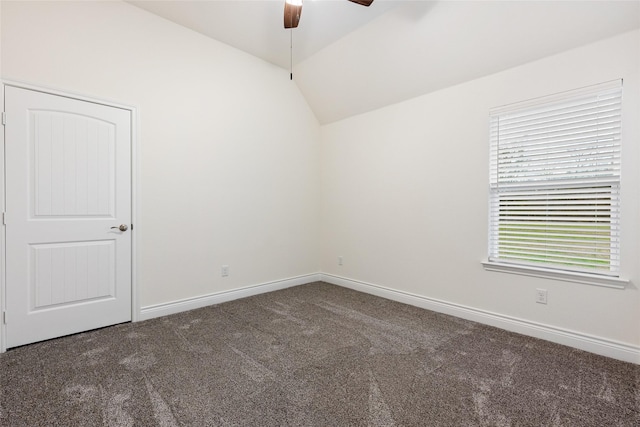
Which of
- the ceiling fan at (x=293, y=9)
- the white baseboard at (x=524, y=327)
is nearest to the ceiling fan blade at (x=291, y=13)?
the ceiling fan at (x=293, y=9)

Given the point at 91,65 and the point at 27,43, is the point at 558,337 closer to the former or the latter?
the point at 91,65

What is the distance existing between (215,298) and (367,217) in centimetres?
212

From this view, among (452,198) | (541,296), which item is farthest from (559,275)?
(452,198)

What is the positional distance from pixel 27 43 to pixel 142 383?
270cm

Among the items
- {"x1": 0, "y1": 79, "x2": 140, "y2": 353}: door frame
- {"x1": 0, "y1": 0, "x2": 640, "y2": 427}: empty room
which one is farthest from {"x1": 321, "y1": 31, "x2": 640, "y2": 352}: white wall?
{"x1": 0, "y1": 79, "x2": 140, "y2": 353}: door frame

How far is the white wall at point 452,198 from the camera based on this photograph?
223 cm

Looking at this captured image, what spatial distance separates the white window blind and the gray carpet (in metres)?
0.78

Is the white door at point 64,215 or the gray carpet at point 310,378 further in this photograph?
the white door at point 64,215

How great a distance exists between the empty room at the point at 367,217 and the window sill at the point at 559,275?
0.05 feet

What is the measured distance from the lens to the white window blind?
2.31 m

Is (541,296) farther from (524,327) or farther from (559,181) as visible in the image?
(559,181)

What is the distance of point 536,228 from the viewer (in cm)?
268

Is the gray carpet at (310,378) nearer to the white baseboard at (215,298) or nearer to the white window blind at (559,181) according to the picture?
the white baseboard at (215,298)

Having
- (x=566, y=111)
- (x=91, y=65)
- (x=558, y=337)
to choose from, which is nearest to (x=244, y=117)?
(x=91, y=65)
